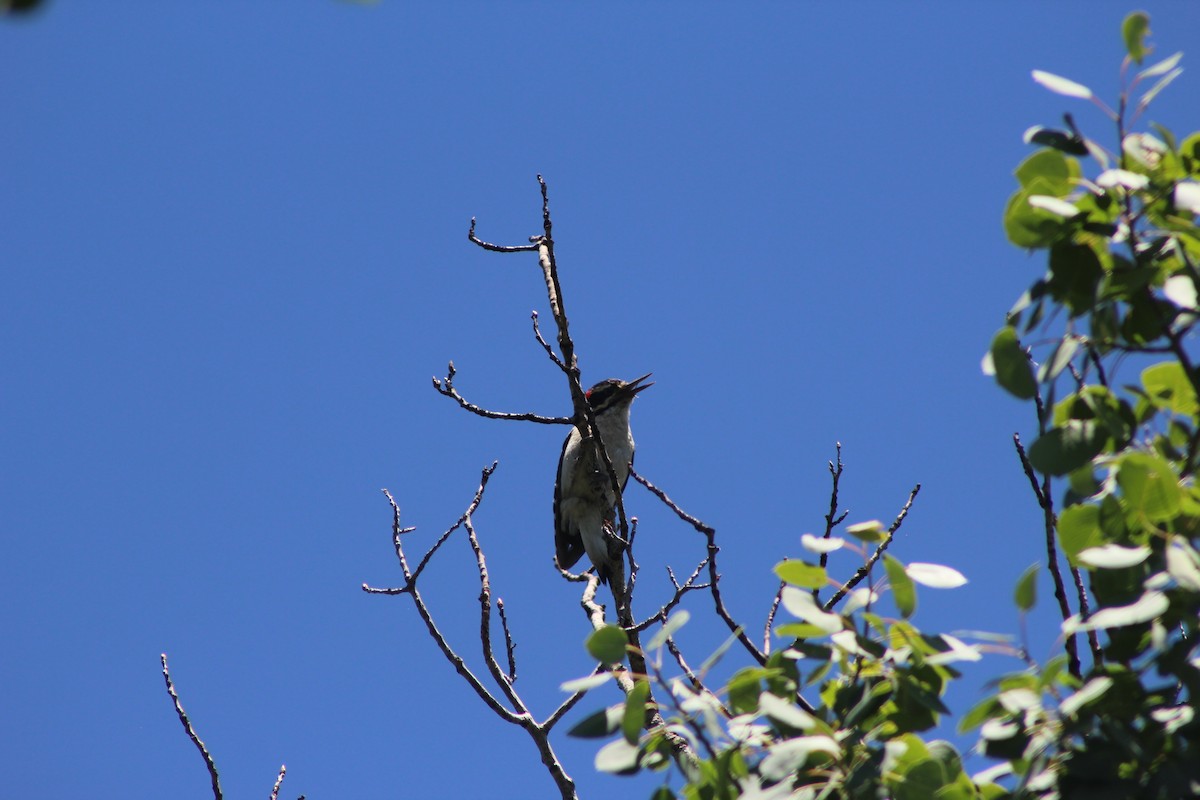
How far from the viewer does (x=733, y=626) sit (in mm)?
3791

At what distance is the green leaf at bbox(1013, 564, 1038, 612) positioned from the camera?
185 centimetres

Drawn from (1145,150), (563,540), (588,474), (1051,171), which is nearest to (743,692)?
(1051,171)

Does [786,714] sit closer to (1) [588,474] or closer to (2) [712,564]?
(2) [712,564]

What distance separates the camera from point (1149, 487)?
5.83 ft

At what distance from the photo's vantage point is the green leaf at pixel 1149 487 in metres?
1.76

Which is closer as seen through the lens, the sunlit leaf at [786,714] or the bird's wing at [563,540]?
the sunlit leaf at [786,714]

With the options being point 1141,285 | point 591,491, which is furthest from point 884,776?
point 591,491

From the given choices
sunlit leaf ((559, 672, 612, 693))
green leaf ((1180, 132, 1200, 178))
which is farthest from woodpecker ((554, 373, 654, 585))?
green leaf ((1180, 132, 1200, 178))

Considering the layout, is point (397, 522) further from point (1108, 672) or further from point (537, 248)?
point (1108, 672)

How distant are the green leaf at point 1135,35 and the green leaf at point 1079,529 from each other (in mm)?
823

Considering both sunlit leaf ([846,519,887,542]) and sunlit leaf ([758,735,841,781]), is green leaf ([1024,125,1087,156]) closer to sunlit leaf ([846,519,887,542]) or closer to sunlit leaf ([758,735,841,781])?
Answer: sunlit leaf ([846,519,887,542])

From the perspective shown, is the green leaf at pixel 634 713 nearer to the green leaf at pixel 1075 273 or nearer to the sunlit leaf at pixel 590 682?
the sunlit leaf at pixel 590 682

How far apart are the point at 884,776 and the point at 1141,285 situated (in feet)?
3.28

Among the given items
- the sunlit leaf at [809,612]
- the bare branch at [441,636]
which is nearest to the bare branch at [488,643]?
the bare branch at [441,636]
